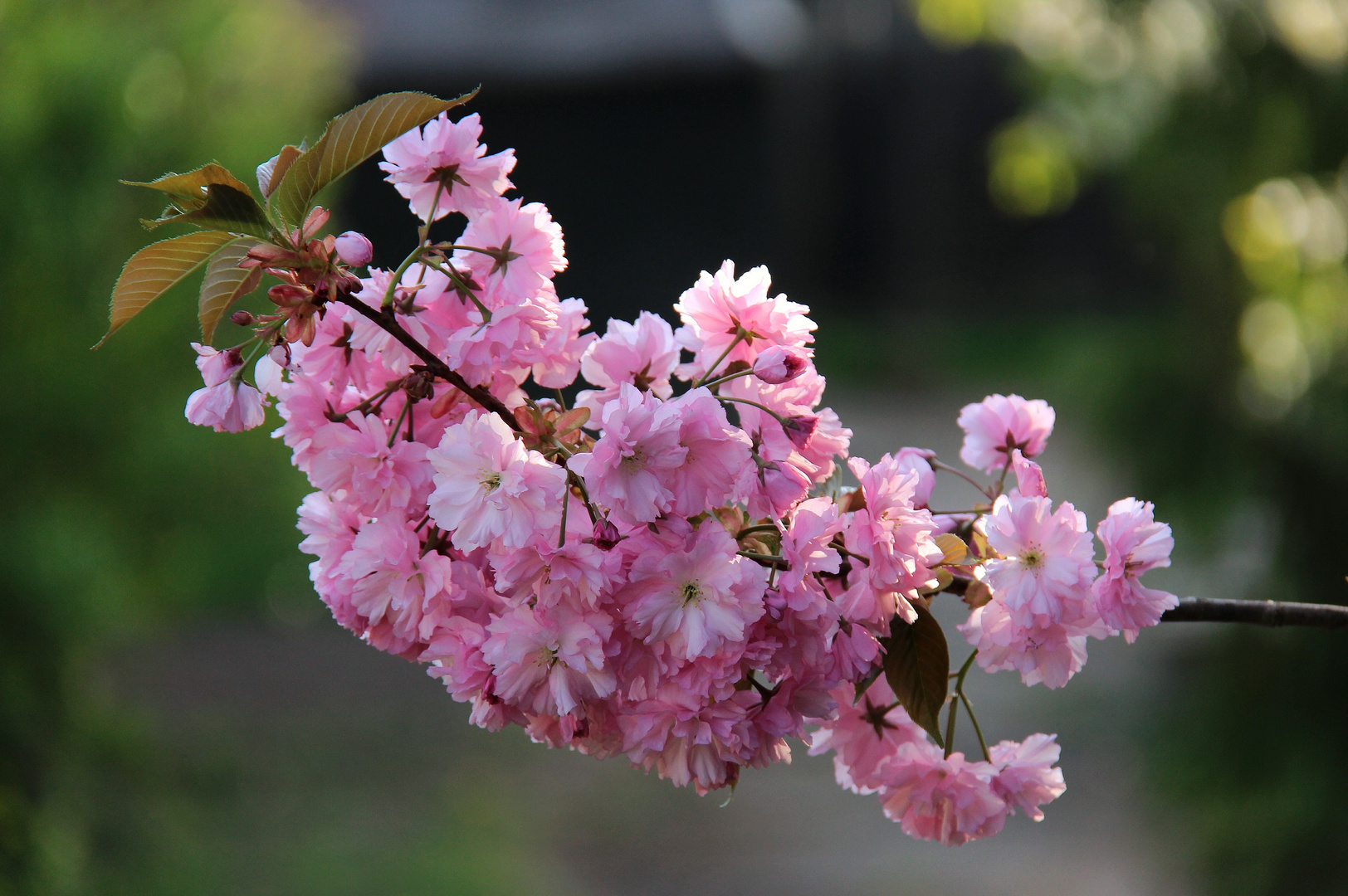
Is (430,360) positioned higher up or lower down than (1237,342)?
lower down

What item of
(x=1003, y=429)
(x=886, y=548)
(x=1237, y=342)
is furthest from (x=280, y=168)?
(x=1237, y=342)

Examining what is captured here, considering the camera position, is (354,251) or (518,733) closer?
(354,251)

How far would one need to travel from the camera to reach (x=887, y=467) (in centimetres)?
54

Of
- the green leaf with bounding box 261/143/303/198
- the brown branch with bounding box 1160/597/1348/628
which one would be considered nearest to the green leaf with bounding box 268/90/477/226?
the green leaf with bounding box 261/143/303/198

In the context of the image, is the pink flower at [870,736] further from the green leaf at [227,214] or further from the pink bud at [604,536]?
the green leaf at [227,214]

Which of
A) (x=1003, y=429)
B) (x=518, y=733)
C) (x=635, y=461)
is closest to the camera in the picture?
(x=635, y=461)

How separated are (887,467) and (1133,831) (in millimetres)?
3059

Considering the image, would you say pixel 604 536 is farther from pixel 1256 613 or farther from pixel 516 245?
pixel 1256 613

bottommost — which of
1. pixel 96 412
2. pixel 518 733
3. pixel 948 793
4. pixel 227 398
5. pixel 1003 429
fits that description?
pixel 948 793

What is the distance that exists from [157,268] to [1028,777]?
521 millimetres

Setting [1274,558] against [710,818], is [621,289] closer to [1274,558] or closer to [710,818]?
[710,818]

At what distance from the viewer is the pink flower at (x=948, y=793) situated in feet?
2.06

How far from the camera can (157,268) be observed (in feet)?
1.80

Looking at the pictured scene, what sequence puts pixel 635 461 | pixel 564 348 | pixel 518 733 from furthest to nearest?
pixel 518 733 < pixel 564 348 < pixel 635 461
